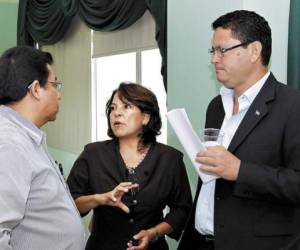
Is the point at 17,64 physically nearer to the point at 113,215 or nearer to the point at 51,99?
the point at 51,99

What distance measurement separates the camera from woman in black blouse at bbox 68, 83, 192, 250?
1.87 metres

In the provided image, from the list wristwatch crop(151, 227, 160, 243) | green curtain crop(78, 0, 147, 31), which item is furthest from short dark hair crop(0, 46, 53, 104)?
green curtain crop(78, 0, 147, 31)

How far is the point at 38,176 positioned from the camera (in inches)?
52.4

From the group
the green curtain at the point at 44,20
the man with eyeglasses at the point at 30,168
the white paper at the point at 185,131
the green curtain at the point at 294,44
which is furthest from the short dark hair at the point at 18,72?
the green curtain at the point at 44,20

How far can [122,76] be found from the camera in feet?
13.4

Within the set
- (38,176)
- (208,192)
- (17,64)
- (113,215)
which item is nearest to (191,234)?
(208,192)

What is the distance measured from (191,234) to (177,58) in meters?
1.14

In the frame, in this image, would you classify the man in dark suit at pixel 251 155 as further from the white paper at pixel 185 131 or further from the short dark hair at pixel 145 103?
the short dark hair at pixel 145 103

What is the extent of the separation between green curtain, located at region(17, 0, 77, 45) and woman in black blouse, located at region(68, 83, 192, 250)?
7.53ft

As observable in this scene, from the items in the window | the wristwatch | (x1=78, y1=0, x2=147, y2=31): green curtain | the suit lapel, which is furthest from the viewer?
the window

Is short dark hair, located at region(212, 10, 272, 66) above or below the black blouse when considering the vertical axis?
above

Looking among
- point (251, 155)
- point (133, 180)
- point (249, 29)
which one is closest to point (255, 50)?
point (249, 29)

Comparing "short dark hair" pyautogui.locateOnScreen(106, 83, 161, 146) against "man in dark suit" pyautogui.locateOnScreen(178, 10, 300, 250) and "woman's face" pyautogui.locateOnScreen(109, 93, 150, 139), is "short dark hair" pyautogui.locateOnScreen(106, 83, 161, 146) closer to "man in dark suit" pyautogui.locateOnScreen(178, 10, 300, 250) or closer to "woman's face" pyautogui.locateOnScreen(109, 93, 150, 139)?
"woman's face" pyautogui.locateOnScreen(109, 93, 150, 139)

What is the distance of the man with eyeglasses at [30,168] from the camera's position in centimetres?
124
